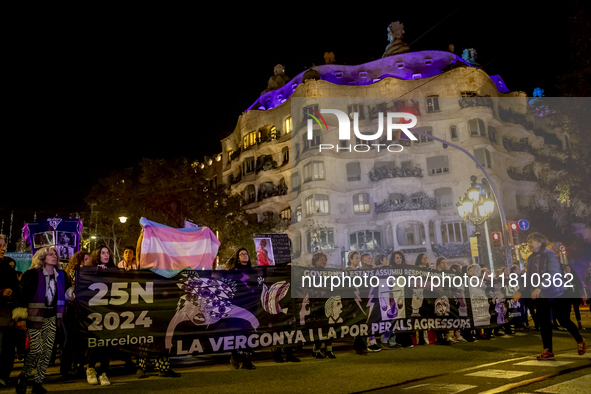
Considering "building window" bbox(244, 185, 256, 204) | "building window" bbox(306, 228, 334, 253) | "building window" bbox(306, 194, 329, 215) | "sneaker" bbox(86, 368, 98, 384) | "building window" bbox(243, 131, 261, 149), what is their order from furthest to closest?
"building window" bbox(244, 185, 256, 204), "building window" bbox(243, 131, 261, 149), "building window" bbox(306, 194, 329, 215), "building window" bbox(306, 228, 334, 253), "sneaker" bbox(86, 368, 98, 384)

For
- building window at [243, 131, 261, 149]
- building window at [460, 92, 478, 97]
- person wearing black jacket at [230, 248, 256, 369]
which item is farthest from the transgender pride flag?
building window at [243, 131, 261, 149]

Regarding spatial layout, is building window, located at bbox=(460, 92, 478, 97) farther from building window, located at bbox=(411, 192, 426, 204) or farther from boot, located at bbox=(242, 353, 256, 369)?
boot, located at bbox=(242, 353, 256, 369)

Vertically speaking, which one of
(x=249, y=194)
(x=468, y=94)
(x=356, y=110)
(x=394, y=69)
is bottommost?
(x=249, y=194)

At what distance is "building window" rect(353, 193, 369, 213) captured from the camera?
45.8m

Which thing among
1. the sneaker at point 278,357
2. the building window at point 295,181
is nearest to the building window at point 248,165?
the building window at point 295,181

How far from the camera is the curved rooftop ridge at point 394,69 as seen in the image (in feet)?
162

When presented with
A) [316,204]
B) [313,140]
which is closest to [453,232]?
[316,204]

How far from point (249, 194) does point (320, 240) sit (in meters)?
15.2

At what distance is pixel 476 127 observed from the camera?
1788 inches

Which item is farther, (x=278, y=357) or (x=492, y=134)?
(x=492, y=134)

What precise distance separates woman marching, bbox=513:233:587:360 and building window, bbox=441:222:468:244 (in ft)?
117

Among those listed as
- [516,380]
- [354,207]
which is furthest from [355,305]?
[354,207]

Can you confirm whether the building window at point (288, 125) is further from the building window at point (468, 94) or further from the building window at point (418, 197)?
the building window at point (468, 94)

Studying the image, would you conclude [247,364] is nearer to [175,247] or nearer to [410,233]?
[175,247]
